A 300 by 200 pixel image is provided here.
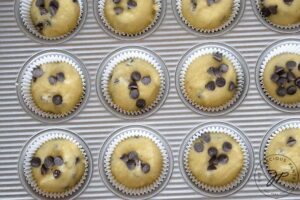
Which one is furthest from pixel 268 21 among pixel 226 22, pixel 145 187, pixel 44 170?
pixel 44 170

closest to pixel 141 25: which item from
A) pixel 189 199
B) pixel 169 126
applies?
pixel 169 126

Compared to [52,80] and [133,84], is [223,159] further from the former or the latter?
[52,80]

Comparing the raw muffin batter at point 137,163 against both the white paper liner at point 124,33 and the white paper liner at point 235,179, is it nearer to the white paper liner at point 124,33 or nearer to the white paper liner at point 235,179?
the white paper liner at point 235,179

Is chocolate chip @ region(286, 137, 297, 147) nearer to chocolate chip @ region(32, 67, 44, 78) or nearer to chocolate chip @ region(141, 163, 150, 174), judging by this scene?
chocolate chip @ region(141, 163, 150, 174)

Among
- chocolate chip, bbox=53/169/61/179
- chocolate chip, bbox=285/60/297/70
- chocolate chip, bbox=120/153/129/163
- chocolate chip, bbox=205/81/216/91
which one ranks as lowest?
chocolate chip, bbox=53/169/61/179

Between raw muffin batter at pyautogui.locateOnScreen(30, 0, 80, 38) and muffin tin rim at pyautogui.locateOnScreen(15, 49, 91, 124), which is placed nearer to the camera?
muffin tin rim at pyautogui.locateOnScreen(15, 49, 91, 124)

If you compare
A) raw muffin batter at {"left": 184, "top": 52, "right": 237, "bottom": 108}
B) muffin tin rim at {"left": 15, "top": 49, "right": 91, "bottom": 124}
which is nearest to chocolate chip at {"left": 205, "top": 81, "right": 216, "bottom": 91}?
raw muffin batter at {"left": 184, "top": 52, "right": 237, "bottom": 108}

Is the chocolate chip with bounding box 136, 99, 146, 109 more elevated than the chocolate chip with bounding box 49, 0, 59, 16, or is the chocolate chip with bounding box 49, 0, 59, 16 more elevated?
the chocolate chip with bounding box 49, 0, 59, 16
